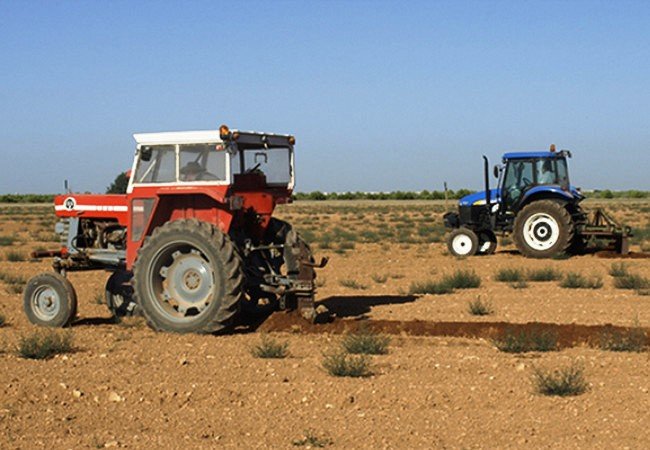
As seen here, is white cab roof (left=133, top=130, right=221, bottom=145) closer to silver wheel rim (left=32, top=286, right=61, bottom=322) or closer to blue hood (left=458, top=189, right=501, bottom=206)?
silver wheel rim (left=32, top=286, right=61, bottom=322)

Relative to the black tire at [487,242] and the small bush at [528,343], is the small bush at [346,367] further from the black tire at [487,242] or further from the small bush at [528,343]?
the black tire at [487,242]

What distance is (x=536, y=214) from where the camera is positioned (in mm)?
22734

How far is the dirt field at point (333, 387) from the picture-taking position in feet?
23.1

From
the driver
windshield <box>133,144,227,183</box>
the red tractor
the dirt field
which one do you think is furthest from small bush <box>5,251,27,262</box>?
windshield <box>133,144,227,183</box>

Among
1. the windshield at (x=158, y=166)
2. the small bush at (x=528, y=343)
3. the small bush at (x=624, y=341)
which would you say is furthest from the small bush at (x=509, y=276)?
the windshield at (x=158, y=166)

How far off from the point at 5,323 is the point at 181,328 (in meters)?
2.99

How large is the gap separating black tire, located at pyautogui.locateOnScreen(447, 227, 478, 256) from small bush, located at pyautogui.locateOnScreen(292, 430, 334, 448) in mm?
17325

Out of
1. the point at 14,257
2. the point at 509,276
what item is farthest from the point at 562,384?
the point at 14,257

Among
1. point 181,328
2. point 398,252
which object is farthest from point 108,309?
point 398,252

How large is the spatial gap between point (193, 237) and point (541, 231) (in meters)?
13.5

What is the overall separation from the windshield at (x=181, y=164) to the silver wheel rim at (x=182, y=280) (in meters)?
0.84

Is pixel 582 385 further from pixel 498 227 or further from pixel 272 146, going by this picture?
pixel 498 227

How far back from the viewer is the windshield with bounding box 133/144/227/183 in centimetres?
1127

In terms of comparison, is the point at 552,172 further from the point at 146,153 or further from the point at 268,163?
the point at 146,153
